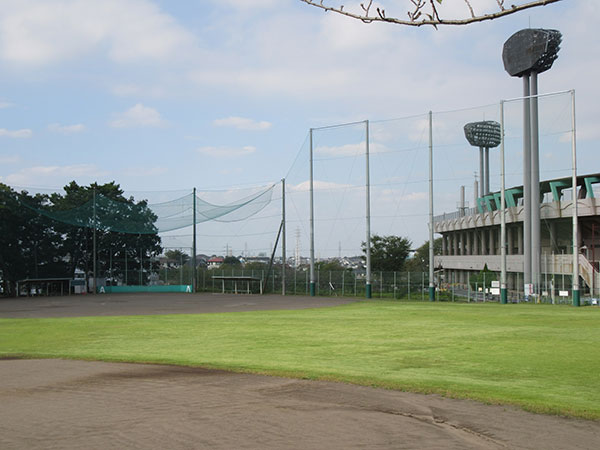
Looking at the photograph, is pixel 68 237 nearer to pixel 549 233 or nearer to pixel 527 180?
pixel 527 180

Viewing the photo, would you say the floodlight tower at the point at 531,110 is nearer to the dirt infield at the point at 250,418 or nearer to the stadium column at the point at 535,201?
the stadium column at the point at 535,201

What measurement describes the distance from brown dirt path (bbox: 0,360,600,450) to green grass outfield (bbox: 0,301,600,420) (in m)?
0.76

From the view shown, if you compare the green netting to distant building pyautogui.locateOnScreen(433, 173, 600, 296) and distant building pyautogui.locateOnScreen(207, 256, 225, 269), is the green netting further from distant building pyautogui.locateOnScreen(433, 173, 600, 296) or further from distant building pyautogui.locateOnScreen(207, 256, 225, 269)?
distant building pyautogui.locateOnScreen(433, 173, 600, 296)

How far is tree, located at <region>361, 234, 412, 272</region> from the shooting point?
63438 mm

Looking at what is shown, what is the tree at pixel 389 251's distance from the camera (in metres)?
63.4

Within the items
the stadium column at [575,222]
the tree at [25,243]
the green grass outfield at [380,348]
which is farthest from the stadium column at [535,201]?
the tree at [25,243]

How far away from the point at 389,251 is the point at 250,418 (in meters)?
58.0

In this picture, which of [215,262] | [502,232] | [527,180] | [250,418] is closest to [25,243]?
[215,262]

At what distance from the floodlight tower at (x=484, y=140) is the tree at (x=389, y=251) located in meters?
11.6

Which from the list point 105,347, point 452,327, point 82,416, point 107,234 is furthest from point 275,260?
point 82,416

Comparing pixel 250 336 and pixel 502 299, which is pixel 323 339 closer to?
pixel 250 336

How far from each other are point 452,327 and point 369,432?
1182 cm

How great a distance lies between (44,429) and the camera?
639 centimetres

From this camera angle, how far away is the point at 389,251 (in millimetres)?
63844
